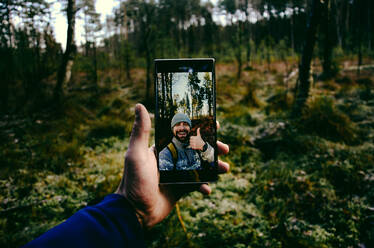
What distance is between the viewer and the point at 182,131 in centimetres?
158

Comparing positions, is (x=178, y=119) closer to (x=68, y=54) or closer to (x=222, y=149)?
(x=222, y=149)

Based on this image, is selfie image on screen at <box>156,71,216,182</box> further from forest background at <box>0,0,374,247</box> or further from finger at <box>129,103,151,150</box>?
forest background at <box>0,0,374,247</box>

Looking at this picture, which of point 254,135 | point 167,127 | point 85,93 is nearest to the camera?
point 167,127

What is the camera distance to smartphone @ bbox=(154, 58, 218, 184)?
156 centimetres

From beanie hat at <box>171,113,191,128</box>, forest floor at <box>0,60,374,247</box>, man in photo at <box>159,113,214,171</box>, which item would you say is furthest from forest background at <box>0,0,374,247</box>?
beanie hat at <box>171,113,191,128</box>

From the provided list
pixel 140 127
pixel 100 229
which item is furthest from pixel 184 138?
pixel 100 229

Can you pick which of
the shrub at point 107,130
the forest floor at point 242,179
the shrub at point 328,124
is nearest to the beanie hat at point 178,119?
the forest floor at point 242,179

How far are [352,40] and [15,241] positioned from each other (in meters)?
27.9

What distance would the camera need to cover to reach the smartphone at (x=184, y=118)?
1562 mm

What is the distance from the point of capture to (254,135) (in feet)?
19.2

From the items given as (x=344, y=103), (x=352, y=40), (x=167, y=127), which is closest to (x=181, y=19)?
(x=352, y=40)

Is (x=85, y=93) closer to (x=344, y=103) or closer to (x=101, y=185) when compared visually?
(x=101, y=185)

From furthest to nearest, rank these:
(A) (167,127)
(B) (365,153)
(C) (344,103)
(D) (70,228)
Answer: (C) (344,103)
(B) (365,153)
(A) (167,127)
(D) (70,228)

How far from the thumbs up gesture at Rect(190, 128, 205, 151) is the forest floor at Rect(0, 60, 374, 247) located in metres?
1.26
